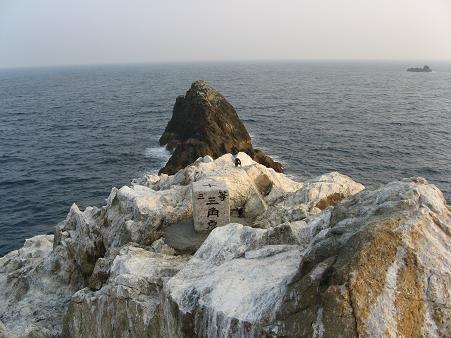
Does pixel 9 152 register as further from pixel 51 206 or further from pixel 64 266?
pixel 64 266

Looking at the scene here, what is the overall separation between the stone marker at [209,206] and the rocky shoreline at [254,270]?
3.61 ft

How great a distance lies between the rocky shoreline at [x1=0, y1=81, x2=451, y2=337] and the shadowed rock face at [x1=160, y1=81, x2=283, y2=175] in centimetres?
2363

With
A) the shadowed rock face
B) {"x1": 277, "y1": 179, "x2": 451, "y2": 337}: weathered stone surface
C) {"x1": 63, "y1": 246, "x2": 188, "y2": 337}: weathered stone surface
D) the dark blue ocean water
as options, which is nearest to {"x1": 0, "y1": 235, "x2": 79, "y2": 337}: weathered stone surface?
{"x1": 63, "y1": 246, "x2": 188, "y2": 337}: weathered stone surface

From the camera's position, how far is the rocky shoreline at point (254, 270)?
8.12 metres

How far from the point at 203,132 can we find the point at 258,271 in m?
40.4

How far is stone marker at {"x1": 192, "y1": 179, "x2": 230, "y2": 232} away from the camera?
17750 millimetres

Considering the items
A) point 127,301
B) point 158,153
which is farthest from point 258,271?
point 158,153

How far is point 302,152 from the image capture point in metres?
54.2

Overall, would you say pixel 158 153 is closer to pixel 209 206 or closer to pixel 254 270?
pixel 209 206

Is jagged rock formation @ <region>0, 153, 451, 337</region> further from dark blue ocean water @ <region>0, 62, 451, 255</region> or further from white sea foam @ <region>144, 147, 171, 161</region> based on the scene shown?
white sea foam @ <region>144, 147, 171, 161</region>

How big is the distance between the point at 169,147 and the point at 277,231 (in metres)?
43.9

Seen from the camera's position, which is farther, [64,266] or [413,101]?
[413,101]

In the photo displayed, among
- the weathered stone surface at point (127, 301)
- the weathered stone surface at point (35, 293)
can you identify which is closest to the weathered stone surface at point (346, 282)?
the weathered stone surface at point (127, 301)

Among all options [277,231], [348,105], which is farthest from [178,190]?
[348,105]
